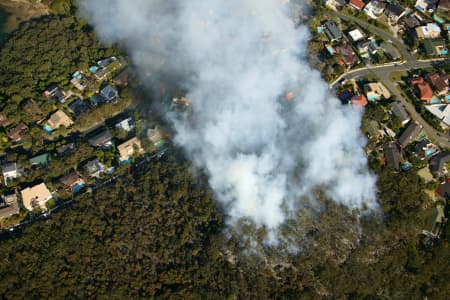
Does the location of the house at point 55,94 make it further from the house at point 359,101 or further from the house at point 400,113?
the house at point 400,113

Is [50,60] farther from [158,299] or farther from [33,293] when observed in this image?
[158,299]

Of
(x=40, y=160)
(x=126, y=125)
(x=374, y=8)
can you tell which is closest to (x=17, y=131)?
(x=40, y=160)

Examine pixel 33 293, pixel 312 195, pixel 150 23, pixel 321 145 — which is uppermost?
pixel 150 23

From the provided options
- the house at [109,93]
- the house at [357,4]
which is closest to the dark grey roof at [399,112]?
the house at [357,4]

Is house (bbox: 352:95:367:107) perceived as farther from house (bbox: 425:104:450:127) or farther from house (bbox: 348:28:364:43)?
house (bbox: 348:28:364:43)

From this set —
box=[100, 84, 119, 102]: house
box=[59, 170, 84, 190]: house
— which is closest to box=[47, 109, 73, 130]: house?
box=[100, 84, 119, 102]: house

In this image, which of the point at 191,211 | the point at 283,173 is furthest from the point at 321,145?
the point at 191,211
